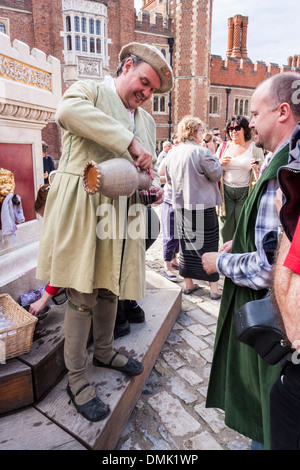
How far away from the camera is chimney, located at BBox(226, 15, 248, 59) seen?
30062 millimetres

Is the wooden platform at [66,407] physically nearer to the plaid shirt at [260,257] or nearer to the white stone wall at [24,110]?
the white stone wall at [24,110]

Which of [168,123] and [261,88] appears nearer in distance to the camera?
[261,88]

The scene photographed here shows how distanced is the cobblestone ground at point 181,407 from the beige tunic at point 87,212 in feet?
3.08

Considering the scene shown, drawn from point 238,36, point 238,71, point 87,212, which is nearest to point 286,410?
point 87,212

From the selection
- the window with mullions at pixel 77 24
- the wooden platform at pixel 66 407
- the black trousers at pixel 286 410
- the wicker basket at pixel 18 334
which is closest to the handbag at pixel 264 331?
the black trousers at pixel 286 410

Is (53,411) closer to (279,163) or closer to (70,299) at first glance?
(70,299)

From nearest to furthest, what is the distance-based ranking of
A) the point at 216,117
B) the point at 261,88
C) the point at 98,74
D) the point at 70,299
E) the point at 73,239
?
1. the point at 261,88
2. the point at 73,239
3. the point at 70,299
4. the point at 98,74
5. the point at 216,117

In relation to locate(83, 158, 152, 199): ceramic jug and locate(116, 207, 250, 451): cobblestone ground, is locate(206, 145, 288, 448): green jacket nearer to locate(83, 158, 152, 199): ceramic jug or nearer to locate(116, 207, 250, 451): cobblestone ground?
locate(116, 207, 250, 451): cobblestone ground

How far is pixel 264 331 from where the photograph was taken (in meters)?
1.02

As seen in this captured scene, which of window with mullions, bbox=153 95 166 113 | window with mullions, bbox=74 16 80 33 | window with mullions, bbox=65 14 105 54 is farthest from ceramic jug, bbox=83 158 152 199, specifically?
window with mullions, bbox=153 95 166 113

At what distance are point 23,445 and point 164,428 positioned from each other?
0.89 metres

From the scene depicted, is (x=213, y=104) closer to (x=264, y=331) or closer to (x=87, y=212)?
(x=87, y=212)

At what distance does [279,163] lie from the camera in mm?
1323

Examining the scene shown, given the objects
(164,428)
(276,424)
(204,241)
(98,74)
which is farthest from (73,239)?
(98,74)
